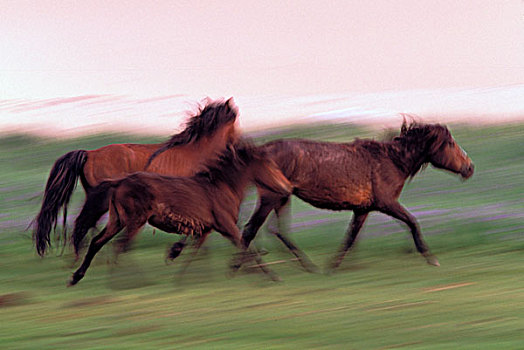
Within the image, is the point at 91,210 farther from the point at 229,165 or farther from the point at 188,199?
the point at 229,165

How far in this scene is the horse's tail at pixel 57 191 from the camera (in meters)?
9.88

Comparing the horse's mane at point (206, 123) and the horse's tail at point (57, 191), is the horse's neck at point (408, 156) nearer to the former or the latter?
the horse's mane at point (206, 123)

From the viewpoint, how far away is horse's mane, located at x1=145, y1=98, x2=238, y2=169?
10586mm

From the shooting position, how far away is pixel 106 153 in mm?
10469

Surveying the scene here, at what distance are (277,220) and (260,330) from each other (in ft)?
10.7

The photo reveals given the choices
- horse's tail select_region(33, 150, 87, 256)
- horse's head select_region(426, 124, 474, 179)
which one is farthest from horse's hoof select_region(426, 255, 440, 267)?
horse's tail select_region(33, 150, 87, 256)

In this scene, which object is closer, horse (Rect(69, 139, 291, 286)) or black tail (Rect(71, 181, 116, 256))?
horse (Rect(69, 139, 291, 286))

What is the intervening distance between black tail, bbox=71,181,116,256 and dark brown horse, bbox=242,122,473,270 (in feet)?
4.75

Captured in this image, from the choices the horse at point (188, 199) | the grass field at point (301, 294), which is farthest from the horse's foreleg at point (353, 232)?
the horse at point (188, 199)

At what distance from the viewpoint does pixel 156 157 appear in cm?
1050

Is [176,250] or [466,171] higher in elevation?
[466,171]

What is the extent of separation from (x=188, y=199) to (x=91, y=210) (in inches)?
38.0

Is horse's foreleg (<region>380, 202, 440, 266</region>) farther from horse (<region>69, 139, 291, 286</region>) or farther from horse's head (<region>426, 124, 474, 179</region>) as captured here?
horse (<region>69, 139, 291, 286</region>)

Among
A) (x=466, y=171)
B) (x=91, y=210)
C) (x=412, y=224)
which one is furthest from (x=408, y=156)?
(x=91, y=210)
